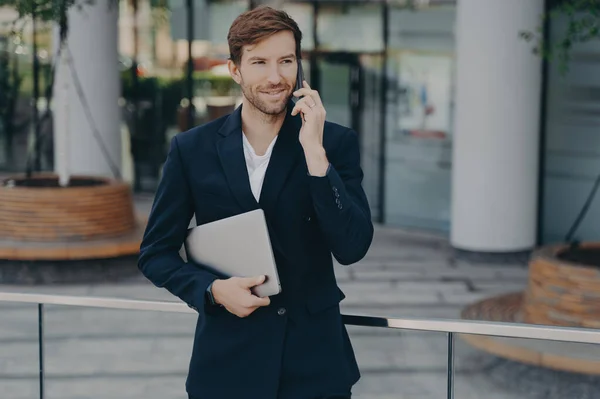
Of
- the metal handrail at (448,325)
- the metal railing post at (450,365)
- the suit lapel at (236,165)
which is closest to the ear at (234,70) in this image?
the suit lapel at (236,165)

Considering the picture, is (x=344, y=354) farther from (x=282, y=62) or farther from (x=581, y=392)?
(x=581, y=392)

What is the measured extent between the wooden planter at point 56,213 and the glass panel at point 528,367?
627 cm

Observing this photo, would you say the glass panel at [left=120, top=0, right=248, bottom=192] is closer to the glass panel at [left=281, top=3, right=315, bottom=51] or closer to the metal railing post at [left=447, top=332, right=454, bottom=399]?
the glass panel at [left=281, top=3, right=315, bottom=51]

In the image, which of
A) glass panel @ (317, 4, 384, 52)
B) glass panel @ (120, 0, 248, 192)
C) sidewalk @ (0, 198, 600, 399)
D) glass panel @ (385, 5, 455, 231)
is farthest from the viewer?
glass panel @ (120, 0, 248, 192)

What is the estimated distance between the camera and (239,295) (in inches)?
86.0

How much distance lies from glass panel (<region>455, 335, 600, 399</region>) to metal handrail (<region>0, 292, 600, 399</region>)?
0.15 ft

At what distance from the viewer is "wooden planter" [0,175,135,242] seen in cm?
905

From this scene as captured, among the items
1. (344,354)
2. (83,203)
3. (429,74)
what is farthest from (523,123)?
(344,354)

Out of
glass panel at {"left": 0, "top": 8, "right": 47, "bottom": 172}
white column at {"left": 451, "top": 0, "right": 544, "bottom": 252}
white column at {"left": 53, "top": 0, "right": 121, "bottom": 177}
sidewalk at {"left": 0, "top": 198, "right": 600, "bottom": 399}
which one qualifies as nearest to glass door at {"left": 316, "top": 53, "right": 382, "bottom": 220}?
white column at {"left": 451, "top": 0, "right": 544, "bottom": 252}

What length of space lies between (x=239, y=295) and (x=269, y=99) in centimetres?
43

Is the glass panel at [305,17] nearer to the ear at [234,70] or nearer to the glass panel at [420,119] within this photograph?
the glass panel at [420,119]

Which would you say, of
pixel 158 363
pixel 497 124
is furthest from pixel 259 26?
pixel 497 124

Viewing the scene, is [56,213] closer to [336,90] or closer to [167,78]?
[336,90]

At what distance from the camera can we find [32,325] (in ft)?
11.1
